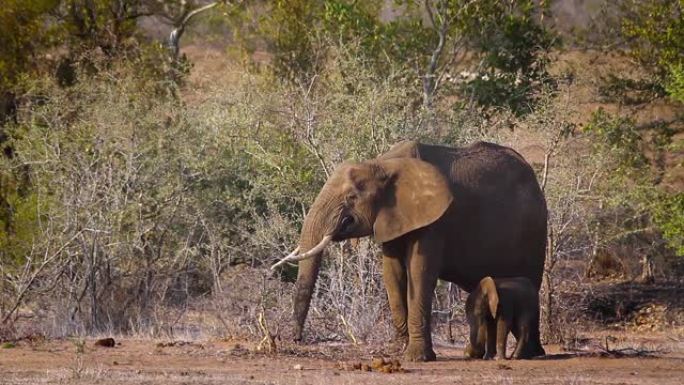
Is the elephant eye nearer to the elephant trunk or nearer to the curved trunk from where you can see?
the elephant trunk

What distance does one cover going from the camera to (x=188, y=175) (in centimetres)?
1844

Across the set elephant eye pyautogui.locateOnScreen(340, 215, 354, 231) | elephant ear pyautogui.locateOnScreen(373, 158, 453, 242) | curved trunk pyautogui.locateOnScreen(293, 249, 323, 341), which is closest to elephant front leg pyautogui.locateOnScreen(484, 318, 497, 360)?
elephant ear pyautogui.locateOnScreen(373, 158, 453, 242)

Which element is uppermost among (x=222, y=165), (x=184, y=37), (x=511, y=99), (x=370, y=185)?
(x=184, y=37)

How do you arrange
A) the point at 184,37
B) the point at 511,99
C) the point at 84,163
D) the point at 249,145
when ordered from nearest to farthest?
the point at 84,163, the point at 249,145, the point at 511,99, the point at 184,37

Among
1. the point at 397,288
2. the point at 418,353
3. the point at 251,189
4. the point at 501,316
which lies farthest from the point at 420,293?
the point at 251,189

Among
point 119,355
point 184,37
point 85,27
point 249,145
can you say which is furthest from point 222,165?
point 184,37

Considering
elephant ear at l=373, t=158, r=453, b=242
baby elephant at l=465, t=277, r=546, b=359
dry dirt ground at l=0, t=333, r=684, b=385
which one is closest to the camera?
dry dirt ground at l=0, t=333, r=684, b=385

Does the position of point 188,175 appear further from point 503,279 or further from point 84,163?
point 503,279

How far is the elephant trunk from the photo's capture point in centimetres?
1312

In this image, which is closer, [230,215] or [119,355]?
[119,355]

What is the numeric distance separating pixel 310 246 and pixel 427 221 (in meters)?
1.06

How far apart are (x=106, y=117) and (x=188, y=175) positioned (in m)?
1.24

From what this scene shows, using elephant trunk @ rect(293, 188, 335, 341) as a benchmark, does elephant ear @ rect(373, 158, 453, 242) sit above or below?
above

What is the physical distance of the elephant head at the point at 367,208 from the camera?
516 inches
